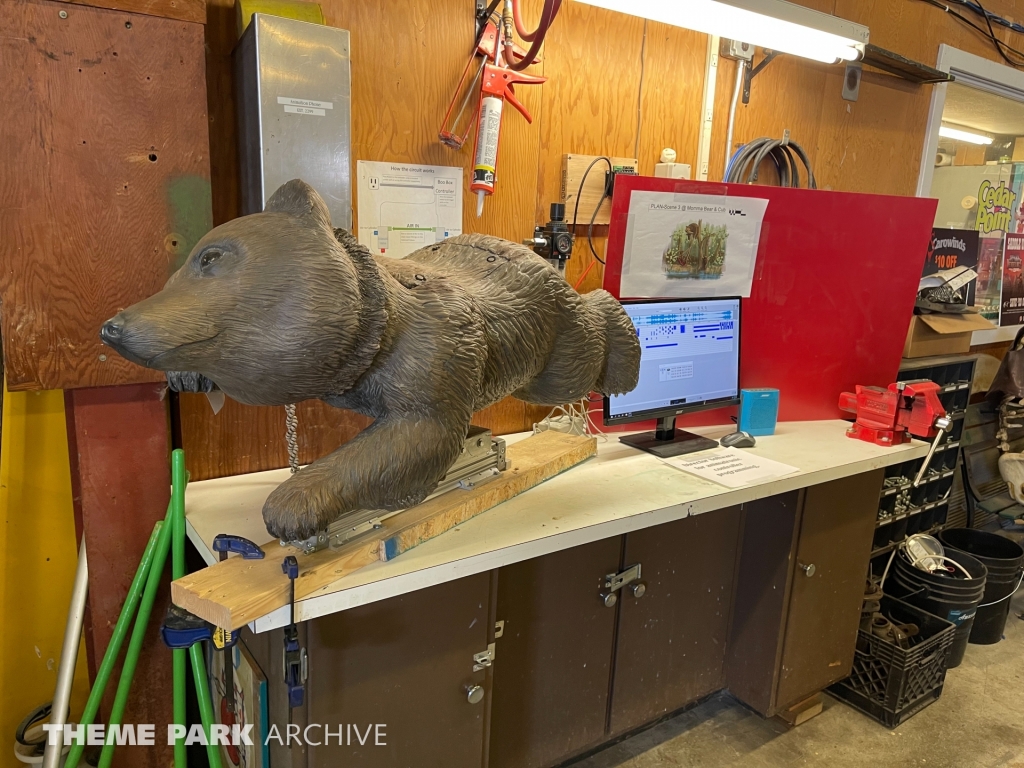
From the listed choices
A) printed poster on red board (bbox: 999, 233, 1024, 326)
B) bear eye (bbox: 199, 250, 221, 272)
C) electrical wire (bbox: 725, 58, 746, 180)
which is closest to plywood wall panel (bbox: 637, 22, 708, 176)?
electrical wire (bbox: 725, 58, 746, 180)

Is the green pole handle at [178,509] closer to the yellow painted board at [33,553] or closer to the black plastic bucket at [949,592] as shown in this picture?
the yellow painted board at [33,553]

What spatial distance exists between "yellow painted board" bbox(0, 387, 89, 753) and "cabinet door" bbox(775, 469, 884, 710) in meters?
1.86

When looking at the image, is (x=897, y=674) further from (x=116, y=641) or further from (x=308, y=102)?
(x=308, y=102)

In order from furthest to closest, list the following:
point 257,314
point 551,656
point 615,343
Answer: point 551,656, point 615,343, point 257,314

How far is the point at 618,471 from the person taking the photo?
69.2 inches

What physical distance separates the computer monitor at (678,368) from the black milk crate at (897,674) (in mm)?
931

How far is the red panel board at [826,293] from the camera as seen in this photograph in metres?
2.29

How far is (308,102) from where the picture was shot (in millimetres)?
1382

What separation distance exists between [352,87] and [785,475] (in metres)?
1.42

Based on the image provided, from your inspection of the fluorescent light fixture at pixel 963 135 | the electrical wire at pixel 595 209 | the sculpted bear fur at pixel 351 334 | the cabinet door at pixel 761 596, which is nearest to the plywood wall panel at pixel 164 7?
the sculpted bear fur at pixel 351 334

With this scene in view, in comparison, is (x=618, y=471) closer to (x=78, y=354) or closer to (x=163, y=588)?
(x=163, y=588)

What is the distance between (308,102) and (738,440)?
144cm

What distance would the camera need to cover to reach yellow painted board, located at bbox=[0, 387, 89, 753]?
1.48m

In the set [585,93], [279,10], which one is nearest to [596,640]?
[585,93]
